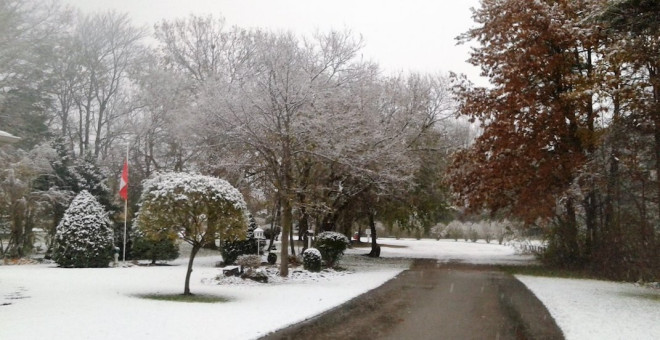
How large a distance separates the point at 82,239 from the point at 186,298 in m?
8.43

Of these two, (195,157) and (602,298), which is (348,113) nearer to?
(602,298)

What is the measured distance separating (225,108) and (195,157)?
9724 millimetres

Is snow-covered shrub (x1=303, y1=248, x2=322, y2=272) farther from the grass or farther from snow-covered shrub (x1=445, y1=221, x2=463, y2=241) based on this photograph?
snow-covered shrub (x1=445, y1=221, x2=463, y2=241)

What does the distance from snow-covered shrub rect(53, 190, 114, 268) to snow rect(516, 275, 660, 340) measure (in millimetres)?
14027

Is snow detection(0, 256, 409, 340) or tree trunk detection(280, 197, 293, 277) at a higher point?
tree trunk detection(280, 197, 293, 277)

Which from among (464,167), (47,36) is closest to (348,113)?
(464,167)

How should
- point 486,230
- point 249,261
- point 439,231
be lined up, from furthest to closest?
1. point 439,231
2. point 486,230
3. point 249,261

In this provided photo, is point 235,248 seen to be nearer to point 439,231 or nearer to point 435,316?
point 435,316

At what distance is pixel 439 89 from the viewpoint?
1084 inches

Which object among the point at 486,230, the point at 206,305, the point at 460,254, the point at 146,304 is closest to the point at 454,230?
the point at 486,230

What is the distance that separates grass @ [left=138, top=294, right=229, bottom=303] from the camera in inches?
428

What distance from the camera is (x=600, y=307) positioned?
1101 cm

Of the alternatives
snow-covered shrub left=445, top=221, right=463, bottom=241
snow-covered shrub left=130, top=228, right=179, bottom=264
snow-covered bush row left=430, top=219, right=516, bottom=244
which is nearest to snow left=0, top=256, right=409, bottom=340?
snow-covered shrub left=130, top=228, right=179, bottom=264

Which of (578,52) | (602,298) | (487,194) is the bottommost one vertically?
(602,298)
